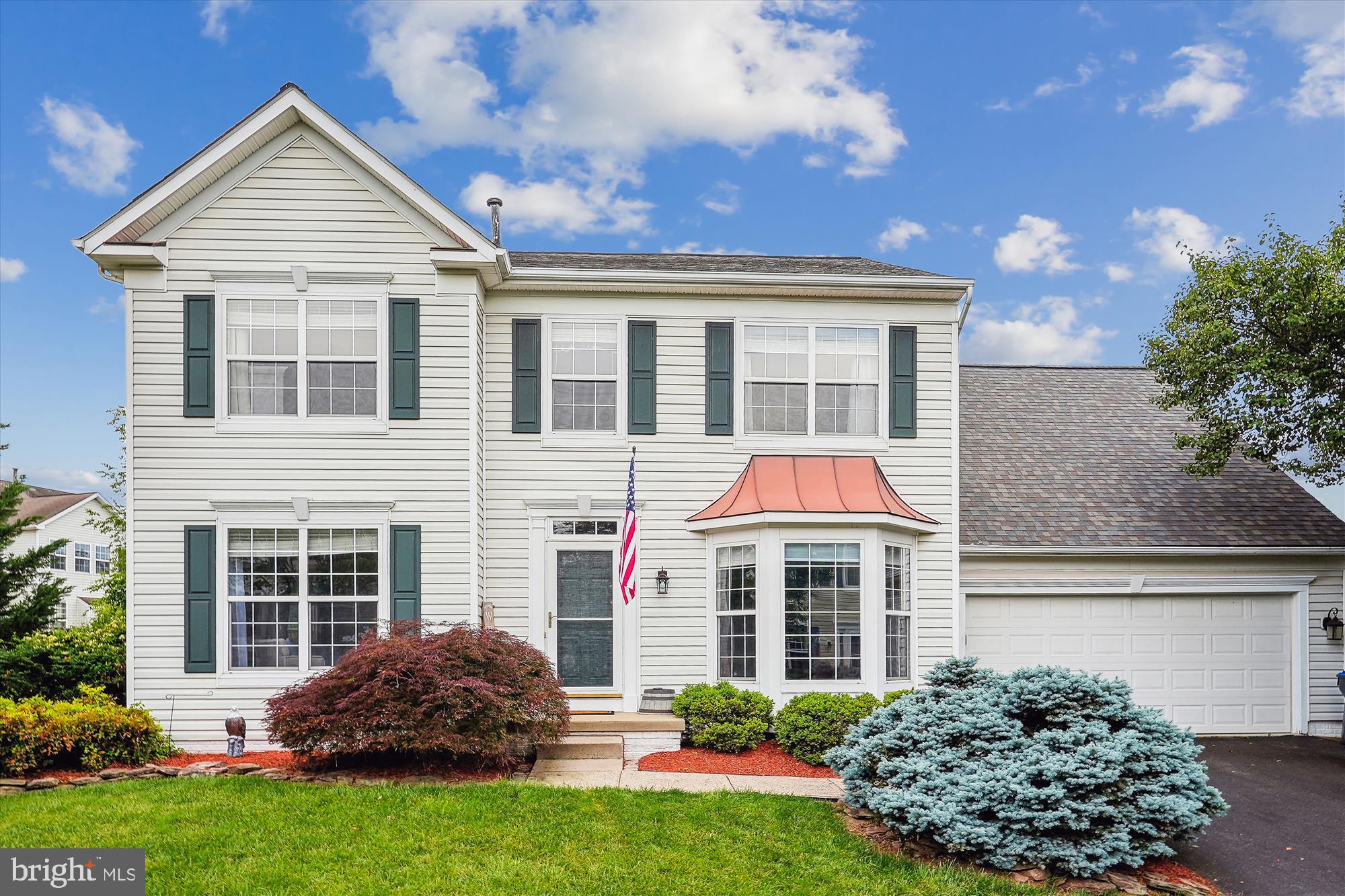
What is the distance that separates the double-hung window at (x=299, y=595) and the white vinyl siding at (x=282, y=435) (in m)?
0.25

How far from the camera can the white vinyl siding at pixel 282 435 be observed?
9.50 metres

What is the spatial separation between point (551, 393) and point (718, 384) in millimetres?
2199

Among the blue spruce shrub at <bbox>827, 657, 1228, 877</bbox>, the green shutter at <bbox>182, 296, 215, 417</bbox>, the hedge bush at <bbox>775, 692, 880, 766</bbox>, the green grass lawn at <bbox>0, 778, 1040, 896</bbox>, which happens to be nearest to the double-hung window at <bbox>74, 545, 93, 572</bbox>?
the green shutter at <bbox>182, 296, 215, 417</bbox>

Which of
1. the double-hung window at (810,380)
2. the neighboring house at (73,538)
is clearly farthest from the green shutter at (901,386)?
the neighboring house at (73,538)

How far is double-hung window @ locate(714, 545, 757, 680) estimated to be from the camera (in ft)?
33.7

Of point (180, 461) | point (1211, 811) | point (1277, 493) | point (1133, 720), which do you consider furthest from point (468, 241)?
point (1277, 493)

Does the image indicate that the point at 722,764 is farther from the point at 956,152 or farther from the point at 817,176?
the point at 956,152

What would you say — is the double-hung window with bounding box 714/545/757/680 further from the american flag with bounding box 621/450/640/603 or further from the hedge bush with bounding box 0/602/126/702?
the hedge bush with bounding box 0/602/126/702

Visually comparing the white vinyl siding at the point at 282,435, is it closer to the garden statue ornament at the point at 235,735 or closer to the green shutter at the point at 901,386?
the garden statue ornament at the point at 235,735

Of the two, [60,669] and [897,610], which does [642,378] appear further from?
[60,669]

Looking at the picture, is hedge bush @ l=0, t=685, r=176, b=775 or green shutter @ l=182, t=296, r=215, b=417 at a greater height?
green shutter @ l=182, t=296, r=215, b=417

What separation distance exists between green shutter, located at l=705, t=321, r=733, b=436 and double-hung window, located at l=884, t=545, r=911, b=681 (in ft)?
8.62

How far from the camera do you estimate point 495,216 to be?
1172 centimetres
